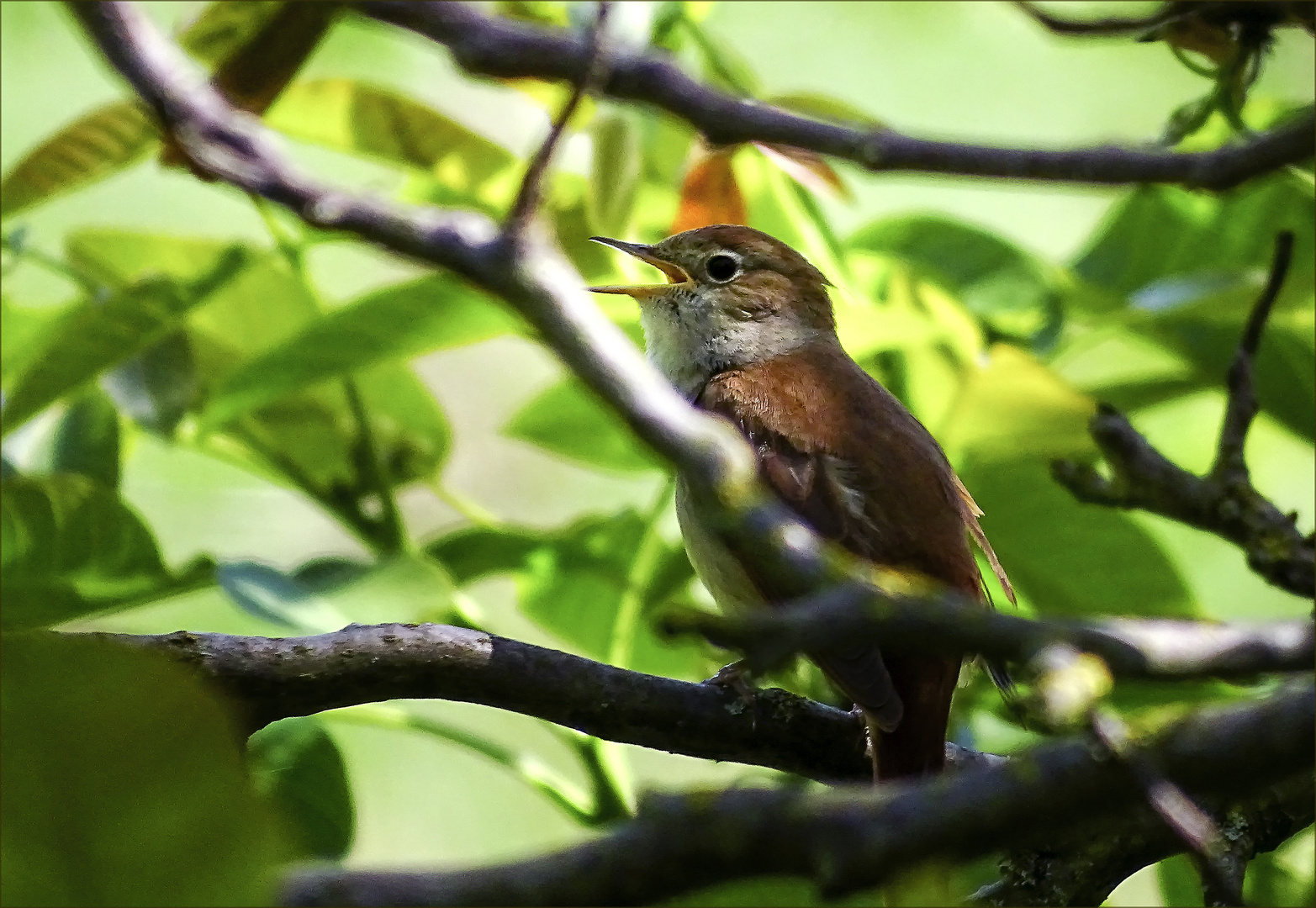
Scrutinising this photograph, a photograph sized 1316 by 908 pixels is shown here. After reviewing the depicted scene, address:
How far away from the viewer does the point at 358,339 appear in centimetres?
196

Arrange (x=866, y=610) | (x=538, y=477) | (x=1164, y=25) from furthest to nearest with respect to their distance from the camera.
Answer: (x=538, y=477), (x=1164, y=25), (x=866, y=610)

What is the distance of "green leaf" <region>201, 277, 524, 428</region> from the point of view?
1931mm

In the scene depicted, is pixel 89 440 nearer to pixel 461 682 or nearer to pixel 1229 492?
pixel 461 682

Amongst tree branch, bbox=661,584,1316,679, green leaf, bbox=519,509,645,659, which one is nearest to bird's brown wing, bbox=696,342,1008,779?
green leaf, bbox=519,509,645,659

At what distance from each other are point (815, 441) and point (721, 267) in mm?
684

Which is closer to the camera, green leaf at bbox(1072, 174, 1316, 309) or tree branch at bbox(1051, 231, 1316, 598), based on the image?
tree branch at bbox(1051, 231, 1316, 598)

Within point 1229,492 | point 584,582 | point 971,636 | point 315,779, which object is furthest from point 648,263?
point 971,636

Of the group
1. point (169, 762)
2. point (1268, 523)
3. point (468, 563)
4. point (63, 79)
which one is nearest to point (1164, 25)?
point (1268, 523)

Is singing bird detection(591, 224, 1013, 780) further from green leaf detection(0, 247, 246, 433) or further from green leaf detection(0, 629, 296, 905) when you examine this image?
green leaf detection(0, 629, 296, 905)

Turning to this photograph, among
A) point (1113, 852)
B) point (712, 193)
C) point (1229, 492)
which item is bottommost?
point (1113, 852)

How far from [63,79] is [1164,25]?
3634 millimetres

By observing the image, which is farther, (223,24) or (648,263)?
(648,263)

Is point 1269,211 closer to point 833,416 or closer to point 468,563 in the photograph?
point 833,416

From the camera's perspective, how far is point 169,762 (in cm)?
62
